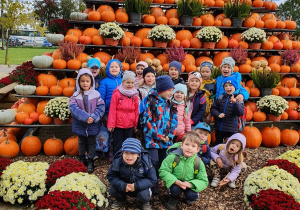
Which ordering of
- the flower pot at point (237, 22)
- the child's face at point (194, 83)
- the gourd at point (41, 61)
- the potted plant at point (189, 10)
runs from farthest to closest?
1. the flower pot at point (237, 22)
2. the potted plant at point (189, 10)
3. the gourd at point (41, 61)
4. the child's face at point (194, 83)

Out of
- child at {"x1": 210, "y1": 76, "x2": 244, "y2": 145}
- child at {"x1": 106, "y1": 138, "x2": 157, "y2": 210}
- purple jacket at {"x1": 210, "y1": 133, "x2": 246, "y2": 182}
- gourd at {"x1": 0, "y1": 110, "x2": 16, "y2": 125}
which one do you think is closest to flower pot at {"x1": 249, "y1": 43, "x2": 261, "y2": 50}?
child at {"x1": 210, "y1": 76, "x2": 244, "y2": 145}

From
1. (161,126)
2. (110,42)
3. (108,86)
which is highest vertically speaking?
(110,42)

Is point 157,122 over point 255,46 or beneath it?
beneath

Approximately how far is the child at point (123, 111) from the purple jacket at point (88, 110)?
269mm

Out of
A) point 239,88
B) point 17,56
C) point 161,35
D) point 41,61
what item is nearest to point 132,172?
point 239,88

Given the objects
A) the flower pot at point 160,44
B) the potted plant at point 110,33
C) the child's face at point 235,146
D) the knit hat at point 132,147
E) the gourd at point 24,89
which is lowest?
the child's face at point 235,146

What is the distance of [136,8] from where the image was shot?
5.91m

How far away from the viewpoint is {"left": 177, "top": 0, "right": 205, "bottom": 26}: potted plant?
242 inches

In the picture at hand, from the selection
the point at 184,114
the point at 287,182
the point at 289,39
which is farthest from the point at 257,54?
the point at 287,182

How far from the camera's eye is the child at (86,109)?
396 centimetres

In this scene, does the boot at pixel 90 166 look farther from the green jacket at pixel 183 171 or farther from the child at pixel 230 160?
the child at pixel 230 160

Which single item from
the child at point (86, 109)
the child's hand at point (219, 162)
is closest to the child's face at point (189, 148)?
the child's hand at point (219, 162)

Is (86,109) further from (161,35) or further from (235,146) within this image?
(161,35)

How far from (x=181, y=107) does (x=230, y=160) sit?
3.72 feet
